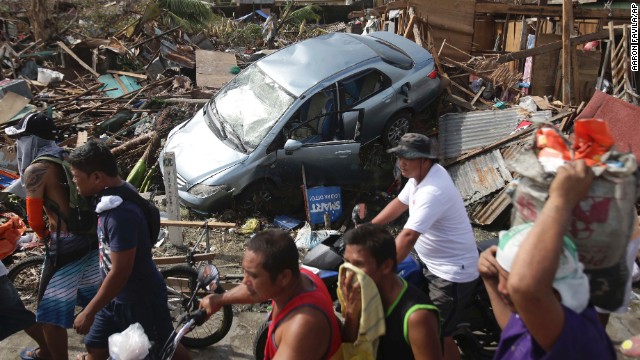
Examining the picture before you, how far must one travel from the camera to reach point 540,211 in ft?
5.34

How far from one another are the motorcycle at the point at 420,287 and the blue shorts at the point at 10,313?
59.2 inches

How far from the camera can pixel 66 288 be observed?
3.38 m

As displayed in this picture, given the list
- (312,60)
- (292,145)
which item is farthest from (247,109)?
(312,60)

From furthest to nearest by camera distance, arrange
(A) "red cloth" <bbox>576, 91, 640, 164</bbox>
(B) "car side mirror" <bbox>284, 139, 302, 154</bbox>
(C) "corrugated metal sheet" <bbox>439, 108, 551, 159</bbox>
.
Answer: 1. (C) "corrugated metal sheet" <bbox>439, 108, 551, 159</bbox>
2. (B) "car side mirror" <bbox>284, 139, 302, 154</bbox>
3. (A) "red cloth" <bbox>576, 91, 640, 164</bbox>

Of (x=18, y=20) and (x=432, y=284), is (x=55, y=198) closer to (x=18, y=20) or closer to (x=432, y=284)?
(x=432, y=284)

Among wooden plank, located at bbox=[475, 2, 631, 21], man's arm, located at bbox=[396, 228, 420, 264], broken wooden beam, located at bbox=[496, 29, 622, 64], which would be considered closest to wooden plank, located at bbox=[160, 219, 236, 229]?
man's arm, located at bbox=[396, 228, 420, 264]

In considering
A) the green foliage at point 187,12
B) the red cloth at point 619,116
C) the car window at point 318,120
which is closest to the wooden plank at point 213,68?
the green foliage at point 187,12

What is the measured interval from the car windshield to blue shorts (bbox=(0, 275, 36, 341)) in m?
3.59

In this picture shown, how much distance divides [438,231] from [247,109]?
4.61m

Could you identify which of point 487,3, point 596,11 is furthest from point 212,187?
point 596,11

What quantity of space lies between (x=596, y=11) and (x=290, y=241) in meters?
11.0

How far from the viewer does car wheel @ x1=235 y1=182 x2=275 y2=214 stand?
6668 mm

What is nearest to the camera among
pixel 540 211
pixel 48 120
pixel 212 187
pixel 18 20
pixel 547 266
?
pixel 547 266

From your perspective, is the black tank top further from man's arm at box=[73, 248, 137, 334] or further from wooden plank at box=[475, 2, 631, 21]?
wooden plank at box=[475, 2, 631, 21]
